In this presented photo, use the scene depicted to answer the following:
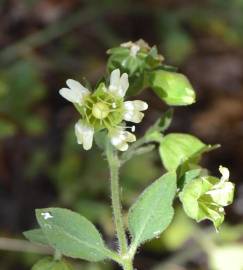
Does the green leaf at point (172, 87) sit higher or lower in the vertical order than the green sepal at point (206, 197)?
higher

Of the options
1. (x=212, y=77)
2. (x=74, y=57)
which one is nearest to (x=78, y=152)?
(x=74, y=57)

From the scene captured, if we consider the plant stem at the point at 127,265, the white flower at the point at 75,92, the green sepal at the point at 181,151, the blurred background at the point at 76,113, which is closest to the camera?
the plant stem at the point at 127,265

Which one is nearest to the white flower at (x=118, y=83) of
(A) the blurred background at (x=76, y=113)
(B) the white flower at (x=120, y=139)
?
(B) the white flower at (x=120, y=139)

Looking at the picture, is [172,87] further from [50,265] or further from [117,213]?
[50,265]

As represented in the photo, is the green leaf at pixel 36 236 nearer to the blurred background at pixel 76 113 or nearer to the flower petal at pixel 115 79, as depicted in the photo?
the flower petal at pixel 115 79

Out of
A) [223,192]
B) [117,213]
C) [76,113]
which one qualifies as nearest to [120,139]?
[117,213]

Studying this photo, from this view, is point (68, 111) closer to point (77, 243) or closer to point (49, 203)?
point (49, 203)
